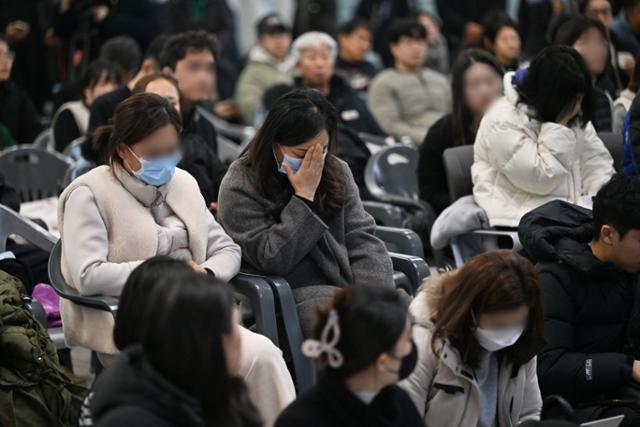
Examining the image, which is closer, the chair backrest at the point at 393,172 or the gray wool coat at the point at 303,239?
the gray wool coat at the point at 303,239

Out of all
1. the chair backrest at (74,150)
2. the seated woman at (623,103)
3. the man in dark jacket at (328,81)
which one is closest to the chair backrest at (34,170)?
the chair backrest at (74,150)

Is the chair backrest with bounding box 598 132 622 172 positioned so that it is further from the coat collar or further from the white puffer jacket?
the coat collar

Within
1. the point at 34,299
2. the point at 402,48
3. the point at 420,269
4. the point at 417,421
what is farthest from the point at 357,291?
the point at 402,48

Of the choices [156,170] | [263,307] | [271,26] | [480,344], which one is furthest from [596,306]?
[271,26]

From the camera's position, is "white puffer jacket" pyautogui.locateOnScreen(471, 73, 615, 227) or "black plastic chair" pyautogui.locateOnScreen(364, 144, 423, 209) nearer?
"white puffer jacket" pyautogui.locateOnScreen(471, 73, 615, 227)

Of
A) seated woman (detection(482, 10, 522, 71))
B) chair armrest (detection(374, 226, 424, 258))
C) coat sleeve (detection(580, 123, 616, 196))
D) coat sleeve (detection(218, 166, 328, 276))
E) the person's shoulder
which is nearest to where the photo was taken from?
the person's shoulder

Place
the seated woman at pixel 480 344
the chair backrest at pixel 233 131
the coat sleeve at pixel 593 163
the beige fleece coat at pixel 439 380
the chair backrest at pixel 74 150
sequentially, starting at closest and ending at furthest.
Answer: the seated woman at pixel 480 344 < the beige fleece coat at pixel 439 380 < the coat sleeve at pixel 593 163 < the chair backrest at pixel 74 150 < the chair backrest at pixel 233 131

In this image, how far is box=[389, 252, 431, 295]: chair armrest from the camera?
14.8 ft

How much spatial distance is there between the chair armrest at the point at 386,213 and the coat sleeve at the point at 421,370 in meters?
2.31

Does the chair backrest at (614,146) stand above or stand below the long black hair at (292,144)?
below

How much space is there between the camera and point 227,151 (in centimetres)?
701

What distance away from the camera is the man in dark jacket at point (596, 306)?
12.8 ft

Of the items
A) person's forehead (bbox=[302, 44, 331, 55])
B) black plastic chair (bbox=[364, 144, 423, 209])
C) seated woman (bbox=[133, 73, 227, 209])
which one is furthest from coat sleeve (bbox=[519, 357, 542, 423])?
person's forehead (bbox=[302, 44, 331, 55])

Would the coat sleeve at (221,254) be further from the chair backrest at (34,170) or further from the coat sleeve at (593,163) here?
the chair backrest at (34,170)
